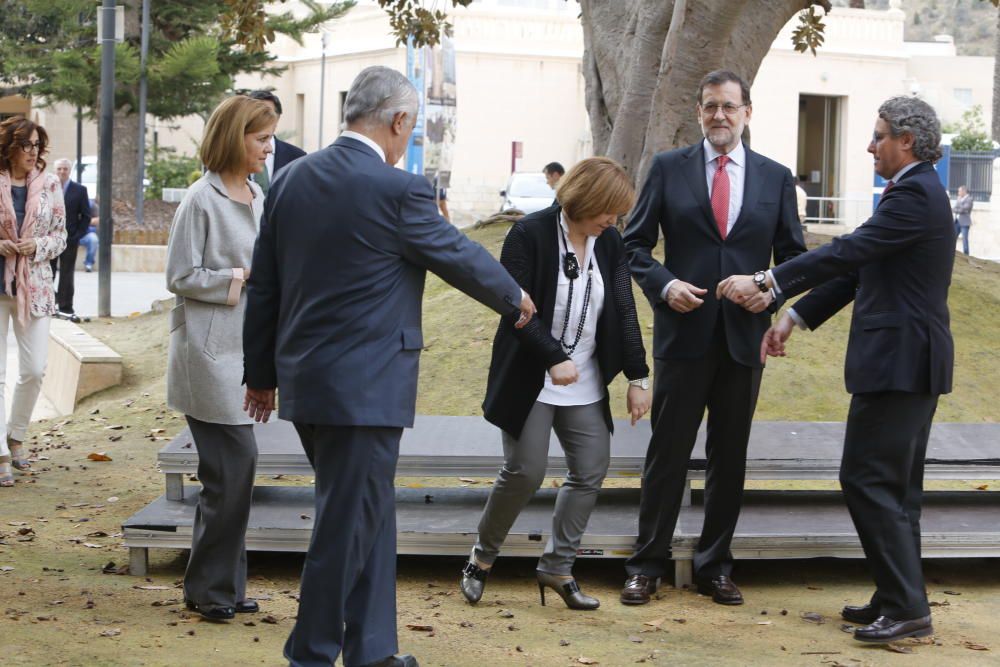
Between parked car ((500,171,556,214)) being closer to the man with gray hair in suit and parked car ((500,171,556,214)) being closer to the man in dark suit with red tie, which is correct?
the man in dark suit with red tie

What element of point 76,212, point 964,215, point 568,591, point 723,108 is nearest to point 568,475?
point 568,591

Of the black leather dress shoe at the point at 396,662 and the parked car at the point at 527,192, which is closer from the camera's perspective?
the black leather dress shoe at the point at 396,662

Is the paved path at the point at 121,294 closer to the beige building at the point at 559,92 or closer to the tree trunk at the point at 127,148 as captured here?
the tree trunk at the point at 127,148

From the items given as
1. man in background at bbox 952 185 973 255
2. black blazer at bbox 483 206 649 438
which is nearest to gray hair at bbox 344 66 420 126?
black blazer at bbox 483 206 649 438

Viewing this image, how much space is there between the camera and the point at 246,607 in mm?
5344

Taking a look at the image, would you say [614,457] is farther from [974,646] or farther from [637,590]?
[974,646]

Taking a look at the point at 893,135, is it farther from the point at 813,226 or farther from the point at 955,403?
the point at 813,226

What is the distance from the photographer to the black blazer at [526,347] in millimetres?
5328

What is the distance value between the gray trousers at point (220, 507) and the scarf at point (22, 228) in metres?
3.06

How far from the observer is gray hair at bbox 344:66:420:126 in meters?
4.36

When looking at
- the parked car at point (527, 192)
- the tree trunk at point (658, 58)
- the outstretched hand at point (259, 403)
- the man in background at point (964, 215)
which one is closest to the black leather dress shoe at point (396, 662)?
the outstretched hand at point (259, 403)

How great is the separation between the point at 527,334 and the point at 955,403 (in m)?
5.89

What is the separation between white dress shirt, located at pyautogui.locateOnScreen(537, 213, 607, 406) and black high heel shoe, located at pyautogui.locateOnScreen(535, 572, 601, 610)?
714mm

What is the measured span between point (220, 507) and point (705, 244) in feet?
7.16
